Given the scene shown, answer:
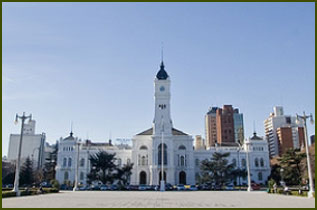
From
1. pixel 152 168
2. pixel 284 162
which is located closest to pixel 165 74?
pixel 152 168

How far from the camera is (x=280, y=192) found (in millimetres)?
34094

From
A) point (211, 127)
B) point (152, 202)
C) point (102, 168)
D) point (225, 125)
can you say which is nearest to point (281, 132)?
point (225, 125)

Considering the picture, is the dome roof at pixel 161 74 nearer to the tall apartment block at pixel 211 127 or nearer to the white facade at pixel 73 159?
the white facade at pixel 73 159

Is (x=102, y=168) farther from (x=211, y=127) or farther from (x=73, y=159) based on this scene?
(x=211, y=127)

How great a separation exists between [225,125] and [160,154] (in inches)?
2788

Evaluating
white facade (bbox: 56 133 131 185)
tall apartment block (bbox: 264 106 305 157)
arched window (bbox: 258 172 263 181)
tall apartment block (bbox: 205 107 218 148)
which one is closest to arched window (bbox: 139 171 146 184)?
white facade (bbox: 56 133 131 185)

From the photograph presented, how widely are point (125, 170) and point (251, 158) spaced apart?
111 feet

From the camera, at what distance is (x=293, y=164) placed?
54.2 meters

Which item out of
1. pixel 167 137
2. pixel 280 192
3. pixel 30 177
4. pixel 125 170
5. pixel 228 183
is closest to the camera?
pixel 280 192

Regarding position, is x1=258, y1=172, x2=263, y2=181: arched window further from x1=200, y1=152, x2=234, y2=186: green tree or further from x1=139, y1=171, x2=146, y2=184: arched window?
x1=139, y1=171, x2=146, y2=184: arched window

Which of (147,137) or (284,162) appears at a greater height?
(147,137)

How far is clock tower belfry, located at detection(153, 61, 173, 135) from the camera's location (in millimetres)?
76500

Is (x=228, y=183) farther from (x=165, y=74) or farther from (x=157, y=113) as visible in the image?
(x=165, y=74)

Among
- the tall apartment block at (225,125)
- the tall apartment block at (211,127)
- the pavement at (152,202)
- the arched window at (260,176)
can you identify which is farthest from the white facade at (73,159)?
the tall apartment block at (211,127)
